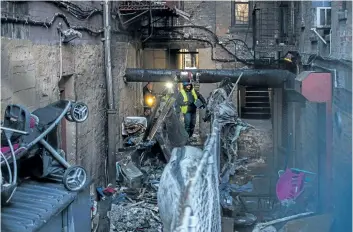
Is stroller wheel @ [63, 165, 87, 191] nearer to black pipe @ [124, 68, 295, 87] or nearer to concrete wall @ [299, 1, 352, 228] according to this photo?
concrete wall @ [299, 1, 352, 228]

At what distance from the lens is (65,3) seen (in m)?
9.25

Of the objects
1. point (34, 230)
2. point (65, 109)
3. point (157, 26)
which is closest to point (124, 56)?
point (157, 26)

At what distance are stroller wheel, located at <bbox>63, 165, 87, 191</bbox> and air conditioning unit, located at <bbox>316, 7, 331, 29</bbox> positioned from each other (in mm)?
6587

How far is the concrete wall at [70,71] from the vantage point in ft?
21.9

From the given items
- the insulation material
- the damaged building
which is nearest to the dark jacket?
the damaged building

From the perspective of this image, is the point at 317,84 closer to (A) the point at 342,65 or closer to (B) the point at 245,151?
(A) the point at 342,65

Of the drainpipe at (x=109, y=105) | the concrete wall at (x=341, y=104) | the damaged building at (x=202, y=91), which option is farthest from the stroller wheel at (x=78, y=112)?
the drainpipe at (x=109, y=105)

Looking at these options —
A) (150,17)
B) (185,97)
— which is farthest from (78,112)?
(150,17)

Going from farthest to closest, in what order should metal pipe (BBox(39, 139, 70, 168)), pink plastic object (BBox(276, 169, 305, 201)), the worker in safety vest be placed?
the worker in safety vest, pink plastic object (BBox(276, 169, 305, 201)), metal pipe (BBox(39, 139, 70, 168))

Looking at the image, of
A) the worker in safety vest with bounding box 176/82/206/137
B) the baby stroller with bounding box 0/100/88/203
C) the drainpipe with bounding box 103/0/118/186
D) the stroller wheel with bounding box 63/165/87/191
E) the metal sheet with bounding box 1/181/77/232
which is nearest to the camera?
the metal sheet with bounding box 1/181/77/232

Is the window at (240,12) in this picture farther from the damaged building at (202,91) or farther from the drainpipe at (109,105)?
the drainpipe at (109,105)

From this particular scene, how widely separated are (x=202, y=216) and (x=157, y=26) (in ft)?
48.5

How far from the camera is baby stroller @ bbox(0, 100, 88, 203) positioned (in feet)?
13.3

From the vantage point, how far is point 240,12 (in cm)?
1773
